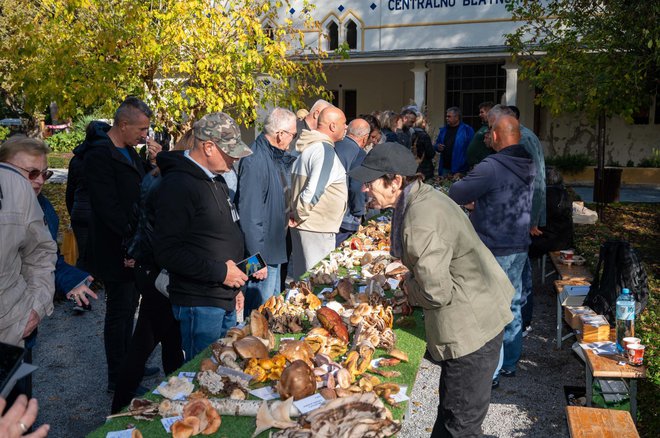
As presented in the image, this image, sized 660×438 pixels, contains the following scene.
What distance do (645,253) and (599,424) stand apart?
7.09m

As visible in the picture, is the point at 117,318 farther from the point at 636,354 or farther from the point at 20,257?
the point at 636,354

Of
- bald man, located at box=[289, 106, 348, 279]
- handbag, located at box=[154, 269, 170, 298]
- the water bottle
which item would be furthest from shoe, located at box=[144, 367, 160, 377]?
the water bottle

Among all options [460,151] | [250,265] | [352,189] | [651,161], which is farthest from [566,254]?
[651,161]

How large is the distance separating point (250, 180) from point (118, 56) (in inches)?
230

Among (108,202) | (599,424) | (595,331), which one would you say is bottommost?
(599,424)

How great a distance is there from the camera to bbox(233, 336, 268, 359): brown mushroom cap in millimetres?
3357

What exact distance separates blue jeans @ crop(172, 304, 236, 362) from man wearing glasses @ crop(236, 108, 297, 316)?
115 centimetres

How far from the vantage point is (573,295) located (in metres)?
6.21

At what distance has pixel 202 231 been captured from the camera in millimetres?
3916

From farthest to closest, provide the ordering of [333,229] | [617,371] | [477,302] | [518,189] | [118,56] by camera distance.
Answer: [118,56], [333,229], [518,189], [617,371], [477,302]

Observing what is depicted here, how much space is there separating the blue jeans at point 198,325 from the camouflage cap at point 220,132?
3.10 feet

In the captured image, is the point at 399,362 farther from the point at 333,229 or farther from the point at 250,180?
the point at 333,229

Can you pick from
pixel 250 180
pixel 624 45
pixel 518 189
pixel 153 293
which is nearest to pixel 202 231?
pixel 153 293

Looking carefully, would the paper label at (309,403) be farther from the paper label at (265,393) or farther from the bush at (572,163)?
the bush at (572,163)
